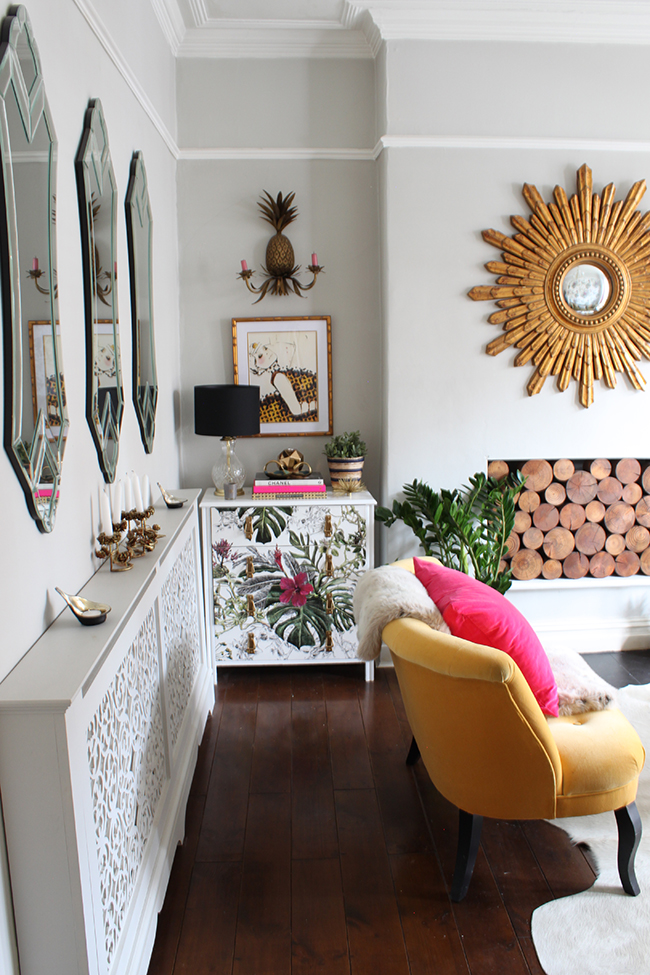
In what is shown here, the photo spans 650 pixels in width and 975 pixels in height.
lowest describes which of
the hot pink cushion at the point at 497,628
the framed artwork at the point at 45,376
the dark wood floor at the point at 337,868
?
the dark wood floor at the point at 337,868

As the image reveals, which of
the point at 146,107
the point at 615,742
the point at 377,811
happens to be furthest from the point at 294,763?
the point at 146,107

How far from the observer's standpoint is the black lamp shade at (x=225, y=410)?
2936mm

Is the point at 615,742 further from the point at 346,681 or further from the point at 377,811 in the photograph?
the point at 346,681

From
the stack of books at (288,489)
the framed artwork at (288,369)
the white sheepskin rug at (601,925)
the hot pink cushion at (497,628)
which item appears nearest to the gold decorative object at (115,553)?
the hot pink cushion at (497,628)

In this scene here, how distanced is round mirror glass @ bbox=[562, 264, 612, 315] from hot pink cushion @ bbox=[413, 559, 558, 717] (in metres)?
1.85

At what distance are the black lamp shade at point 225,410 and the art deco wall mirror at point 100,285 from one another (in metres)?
0.91

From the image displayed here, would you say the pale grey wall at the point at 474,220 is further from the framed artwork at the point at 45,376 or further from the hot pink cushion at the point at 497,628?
the framed artwork at the point at 45,376

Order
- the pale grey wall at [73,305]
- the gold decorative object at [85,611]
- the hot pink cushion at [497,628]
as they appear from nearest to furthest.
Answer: the pale grey wall at [73,305] → the gold decorative object at [85,611] → the hot pink cushion at [497,628]

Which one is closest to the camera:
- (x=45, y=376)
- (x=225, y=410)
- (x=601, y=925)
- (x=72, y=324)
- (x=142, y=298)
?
(x=45, y=376)

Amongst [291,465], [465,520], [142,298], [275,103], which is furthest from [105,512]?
[275,103]

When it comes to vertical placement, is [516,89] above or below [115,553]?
above

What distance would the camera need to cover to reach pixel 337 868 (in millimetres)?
1955

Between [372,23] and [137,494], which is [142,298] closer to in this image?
[137,494]

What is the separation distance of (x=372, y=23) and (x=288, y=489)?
6.83 ft
